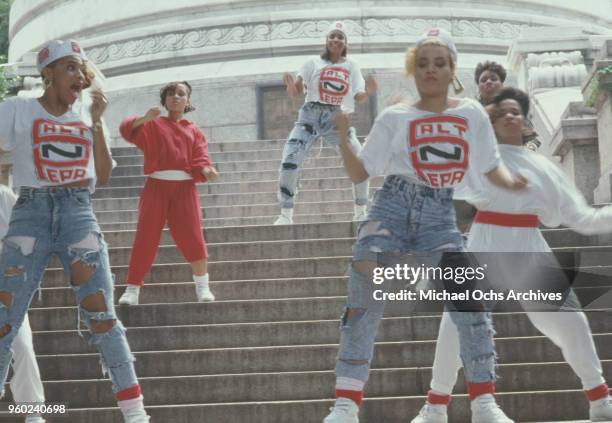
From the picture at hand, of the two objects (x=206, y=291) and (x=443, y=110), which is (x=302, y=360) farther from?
(x=443, y=110)

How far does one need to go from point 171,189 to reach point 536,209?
3.76 metres

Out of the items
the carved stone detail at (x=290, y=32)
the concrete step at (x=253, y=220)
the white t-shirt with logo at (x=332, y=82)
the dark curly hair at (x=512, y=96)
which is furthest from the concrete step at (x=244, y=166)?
the dark curly hair at (x=512, y=96)

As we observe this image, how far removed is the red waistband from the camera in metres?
6.94

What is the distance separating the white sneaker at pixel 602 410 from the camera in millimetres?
6520

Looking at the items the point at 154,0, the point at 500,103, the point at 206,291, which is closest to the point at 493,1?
the point at 154,0

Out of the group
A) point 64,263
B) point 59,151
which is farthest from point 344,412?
point 59,151

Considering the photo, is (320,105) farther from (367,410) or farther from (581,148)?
(367,410)

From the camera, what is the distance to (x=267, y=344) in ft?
29.8

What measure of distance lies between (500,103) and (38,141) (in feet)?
7.93

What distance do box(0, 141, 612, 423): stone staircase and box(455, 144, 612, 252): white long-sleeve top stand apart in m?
1.24

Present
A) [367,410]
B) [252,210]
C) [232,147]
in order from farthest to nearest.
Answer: [232,147]
[252,210]
[367,410]

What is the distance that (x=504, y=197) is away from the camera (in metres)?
6.91

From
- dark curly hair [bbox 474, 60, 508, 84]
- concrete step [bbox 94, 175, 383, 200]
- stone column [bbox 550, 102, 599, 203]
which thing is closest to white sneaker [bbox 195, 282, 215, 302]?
dark curly hair [bbox 474, 60, 508, 84]

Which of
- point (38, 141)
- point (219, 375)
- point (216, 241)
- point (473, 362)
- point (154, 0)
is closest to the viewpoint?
point (473, 362)
